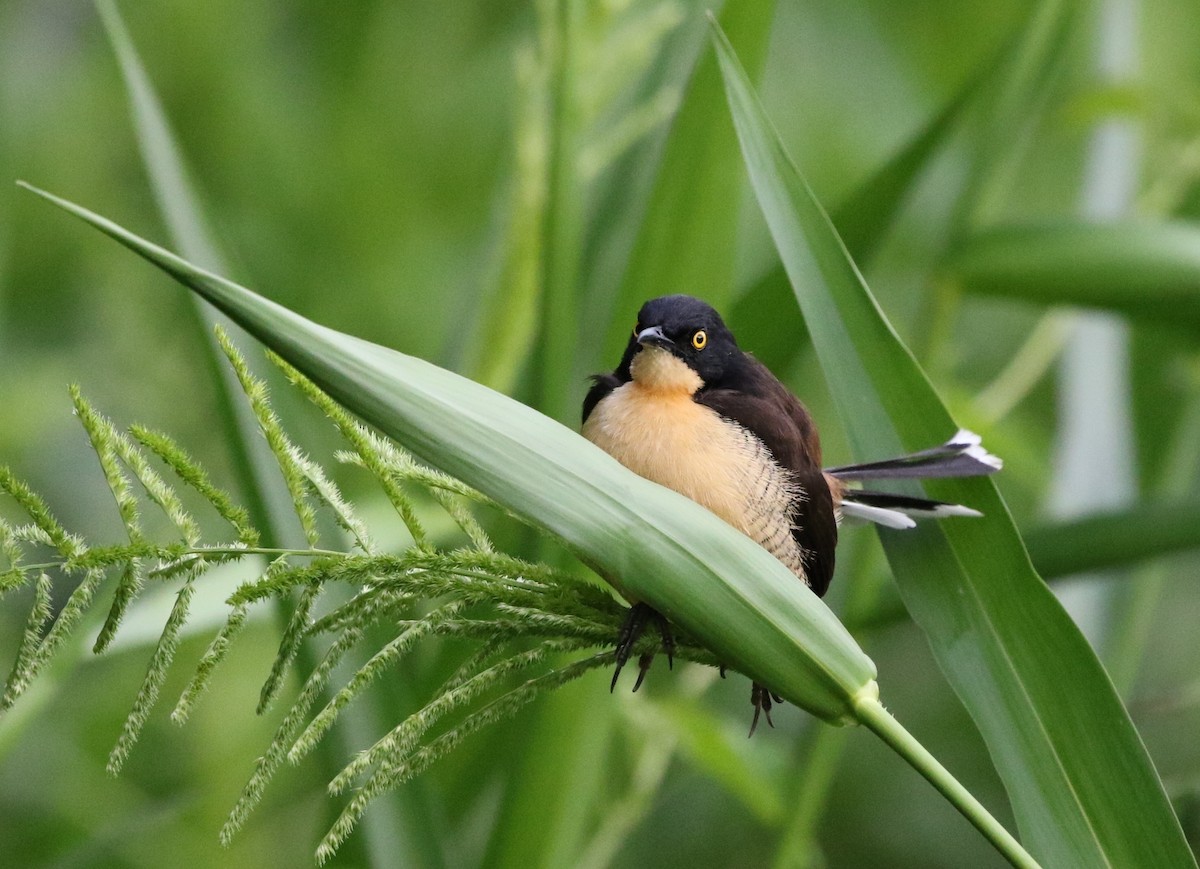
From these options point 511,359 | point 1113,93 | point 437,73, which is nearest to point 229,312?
point 511,359

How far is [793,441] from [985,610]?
27cm

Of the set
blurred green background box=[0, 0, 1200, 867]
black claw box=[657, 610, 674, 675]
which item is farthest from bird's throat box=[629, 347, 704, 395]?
black claw box=[657, 610, 674, 675]

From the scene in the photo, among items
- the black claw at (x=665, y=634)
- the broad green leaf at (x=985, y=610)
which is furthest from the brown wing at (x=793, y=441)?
the black claw at (x=665, y=634)

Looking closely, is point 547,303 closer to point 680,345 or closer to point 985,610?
Answer: point 680,345

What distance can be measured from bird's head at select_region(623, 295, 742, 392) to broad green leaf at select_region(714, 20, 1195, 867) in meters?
0.21

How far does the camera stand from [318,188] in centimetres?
315

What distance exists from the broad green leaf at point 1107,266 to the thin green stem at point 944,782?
84cm

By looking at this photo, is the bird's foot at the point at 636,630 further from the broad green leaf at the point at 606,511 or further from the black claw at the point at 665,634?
the broad green leaf at the point at 606,511

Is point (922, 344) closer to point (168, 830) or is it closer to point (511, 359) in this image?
point (511, 359)

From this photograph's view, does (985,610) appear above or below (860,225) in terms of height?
below

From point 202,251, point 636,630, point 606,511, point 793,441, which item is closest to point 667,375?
point 793,441

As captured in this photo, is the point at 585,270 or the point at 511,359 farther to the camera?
the point at 585,270

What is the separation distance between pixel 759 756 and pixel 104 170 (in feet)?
7.50

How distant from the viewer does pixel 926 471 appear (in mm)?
1042
